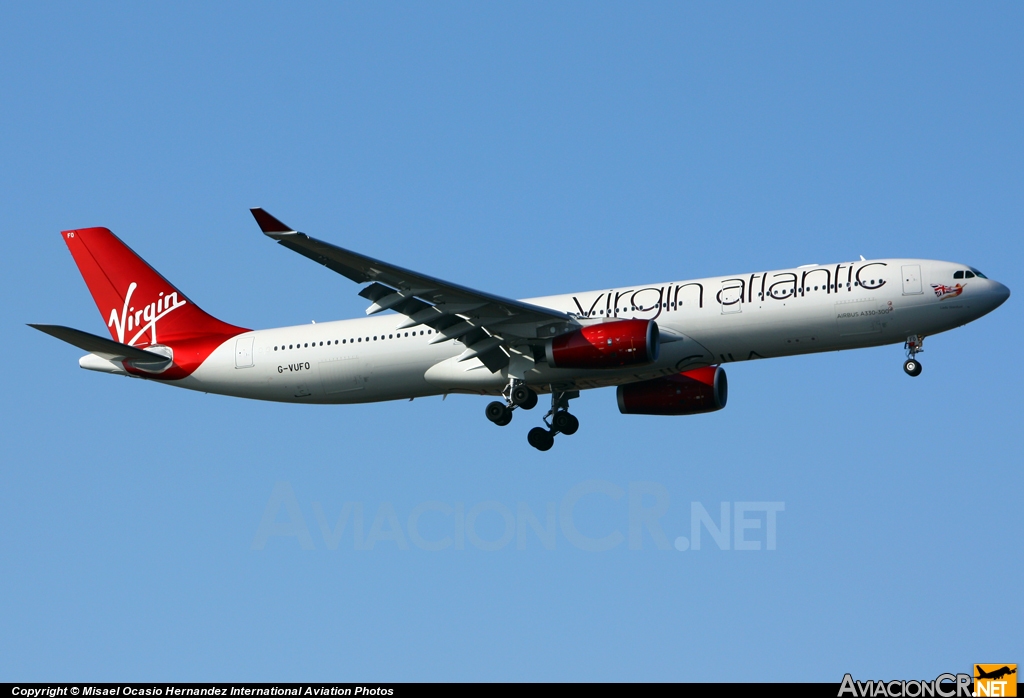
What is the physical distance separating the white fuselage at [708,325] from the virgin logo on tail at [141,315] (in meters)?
5.94

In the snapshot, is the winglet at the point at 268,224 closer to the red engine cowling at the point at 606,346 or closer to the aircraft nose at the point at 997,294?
the red engine cowling at the point at 606,346

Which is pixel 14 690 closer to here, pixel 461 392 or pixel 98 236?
pixel 461 392

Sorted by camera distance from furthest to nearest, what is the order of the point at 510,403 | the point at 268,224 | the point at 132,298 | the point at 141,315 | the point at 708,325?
the point at 132,298, the point at 141,315, the point at 510,403, the point at 708,325, the point at 268,224

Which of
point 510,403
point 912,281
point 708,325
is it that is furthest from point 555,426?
point 912,281

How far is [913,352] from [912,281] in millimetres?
2135

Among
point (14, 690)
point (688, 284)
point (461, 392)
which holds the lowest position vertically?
point (14, 690)

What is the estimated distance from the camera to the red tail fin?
4475cm

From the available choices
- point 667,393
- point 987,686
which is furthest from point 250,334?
point 987,686

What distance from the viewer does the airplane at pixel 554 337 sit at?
37.3 metres

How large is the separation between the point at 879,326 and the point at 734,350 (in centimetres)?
408

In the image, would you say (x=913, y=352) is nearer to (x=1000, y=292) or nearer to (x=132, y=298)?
(x=1000, y=292)

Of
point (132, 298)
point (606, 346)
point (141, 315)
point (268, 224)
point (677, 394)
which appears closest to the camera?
point (268, 224)

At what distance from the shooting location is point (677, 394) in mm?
42531

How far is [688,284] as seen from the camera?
39031 millimetres
